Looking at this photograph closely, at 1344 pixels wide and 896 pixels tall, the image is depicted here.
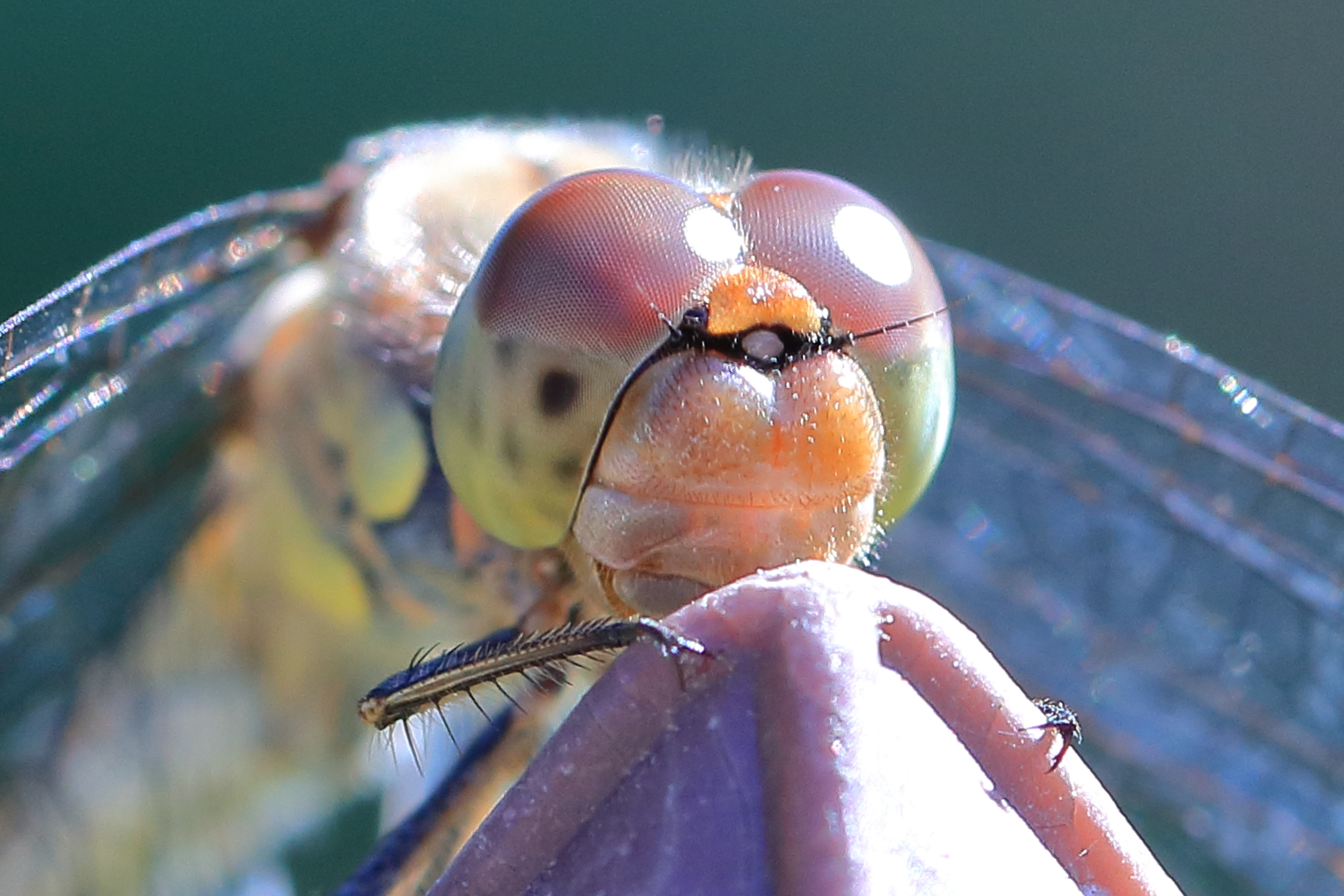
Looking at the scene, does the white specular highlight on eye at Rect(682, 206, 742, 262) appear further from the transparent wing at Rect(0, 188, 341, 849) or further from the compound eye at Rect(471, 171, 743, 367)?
the transparent wing at Rect(0, 188, 341, 849)

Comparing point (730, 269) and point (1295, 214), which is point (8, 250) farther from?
point (1295, 214)

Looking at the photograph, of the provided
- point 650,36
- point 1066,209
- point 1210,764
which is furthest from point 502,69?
point 1210,764

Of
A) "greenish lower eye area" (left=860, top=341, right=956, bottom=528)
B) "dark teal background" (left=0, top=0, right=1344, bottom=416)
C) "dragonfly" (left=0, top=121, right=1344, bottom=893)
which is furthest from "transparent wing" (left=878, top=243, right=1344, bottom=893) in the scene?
"dark teal background" (left=0, top=0, right=1344, bottom=416)

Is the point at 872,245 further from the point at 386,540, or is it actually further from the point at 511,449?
the point at 386,540

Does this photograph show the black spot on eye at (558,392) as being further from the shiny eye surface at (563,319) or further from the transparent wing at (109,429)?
the transparent wing at (109,429)

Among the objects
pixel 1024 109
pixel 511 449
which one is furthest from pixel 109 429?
pixel 1024 109

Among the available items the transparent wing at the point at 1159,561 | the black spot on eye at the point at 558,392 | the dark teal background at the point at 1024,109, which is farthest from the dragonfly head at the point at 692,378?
the dark teal background at the point at 1024,109
